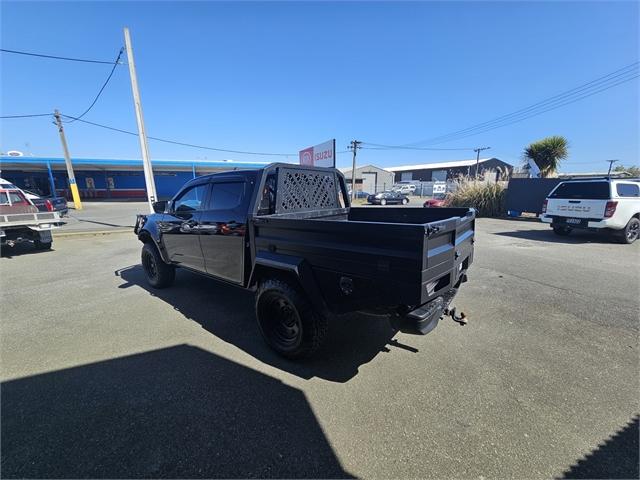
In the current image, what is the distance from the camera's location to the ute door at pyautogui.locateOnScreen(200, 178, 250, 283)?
3.38 metres

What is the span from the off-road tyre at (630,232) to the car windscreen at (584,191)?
126cm

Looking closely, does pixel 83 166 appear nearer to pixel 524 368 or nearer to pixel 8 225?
pixel 8 225

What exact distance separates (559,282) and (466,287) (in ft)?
5.80

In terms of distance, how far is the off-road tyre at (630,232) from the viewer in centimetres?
826

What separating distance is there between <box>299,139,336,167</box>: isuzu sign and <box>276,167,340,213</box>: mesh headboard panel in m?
9.02

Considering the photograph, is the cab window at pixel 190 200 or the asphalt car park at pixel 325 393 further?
the cab window at pixel 190 200

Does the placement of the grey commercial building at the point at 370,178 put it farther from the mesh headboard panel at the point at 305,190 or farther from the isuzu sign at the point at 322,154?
the mesh headboard panel at the point at 305,190

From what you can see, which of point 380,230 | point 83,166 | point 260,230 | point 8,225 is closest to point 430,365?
point 380,230

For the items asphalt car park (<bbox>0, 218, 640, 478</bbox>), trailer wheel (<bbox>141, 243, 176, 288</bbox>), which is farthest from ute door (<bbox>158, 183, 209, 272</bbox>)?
asphalt car park (<bbox>0, 218, 640, 478</bbox>)

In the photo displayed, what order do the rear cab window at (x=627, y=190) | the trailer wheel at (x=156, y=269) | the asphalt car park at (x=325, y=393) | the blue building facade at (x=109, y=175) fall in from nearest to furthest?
1. the asphalt car park at (x=325, y=393)
2. the trailer wheel at (x=156, y=269)
3. the rear cab window at (x=627, y=190)
4. the blue building facade at (x=109, y=175)

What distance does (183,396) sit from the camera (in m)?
2.45

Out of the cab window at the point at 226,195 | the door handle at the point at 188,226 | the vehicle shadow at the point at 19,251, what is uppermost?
the cab window at the point at 226,195

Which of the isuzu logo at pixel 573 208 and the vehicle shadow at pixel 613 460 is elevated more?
the isuzu logo at pixel 573 208

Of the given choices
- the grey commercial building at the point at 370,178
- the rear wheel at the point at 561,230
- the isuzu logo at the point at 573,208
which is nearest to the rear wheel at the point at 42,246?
the isuzu logo at the point at 573,208
